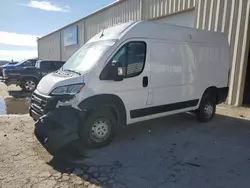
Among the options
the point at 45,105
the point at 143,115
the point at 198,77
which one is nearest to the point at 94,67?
the point at 45,105

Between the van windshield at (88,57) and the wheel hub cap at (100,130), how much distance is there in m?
1.07

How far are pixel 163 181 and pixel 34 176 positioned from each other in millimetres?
1953

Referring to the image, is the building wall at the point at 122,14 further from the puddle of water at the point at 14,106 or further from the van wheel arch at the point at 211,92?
the puddle of water at the point at 14,106

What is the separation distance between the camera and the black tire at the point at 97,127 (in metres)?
4.52

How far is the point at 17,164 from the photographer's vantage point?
3.98 meters

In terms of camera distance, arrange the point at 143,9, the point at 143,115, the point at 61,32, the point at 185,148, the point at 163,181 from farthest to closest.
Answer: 1. the point at 61,32
2. the point at 143,9
3. the point at 143,115
4. the point at 185,148
5. the point at 163,181

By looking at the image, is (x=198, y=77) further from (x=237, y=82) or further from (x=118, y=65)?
(x=237, y=82)

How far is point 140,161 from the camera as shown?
4215 millimetres

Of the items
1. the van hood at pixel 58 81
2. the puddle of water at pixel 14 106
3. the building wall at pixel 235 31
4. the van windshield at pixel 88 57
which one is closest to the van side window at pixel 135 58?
the van windshield at pixel 88 57

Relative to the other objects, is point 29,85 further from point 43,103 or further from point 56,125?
point 56,125

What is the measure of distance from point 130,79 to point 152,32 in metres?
1.24

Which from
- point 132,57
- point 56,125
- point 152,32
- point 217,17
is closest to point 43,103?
point 56,125

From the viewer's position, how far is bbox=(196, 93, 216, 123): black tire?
679 centimetres

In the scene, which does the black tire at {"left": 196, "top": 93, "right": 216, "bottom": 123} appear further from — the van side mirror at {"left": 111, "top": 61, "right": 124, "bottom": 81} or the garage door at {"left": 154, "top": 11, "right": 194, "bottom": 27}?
the garage door at {"left": 154, "top": 11, "right": 194, "bottom": 27}
